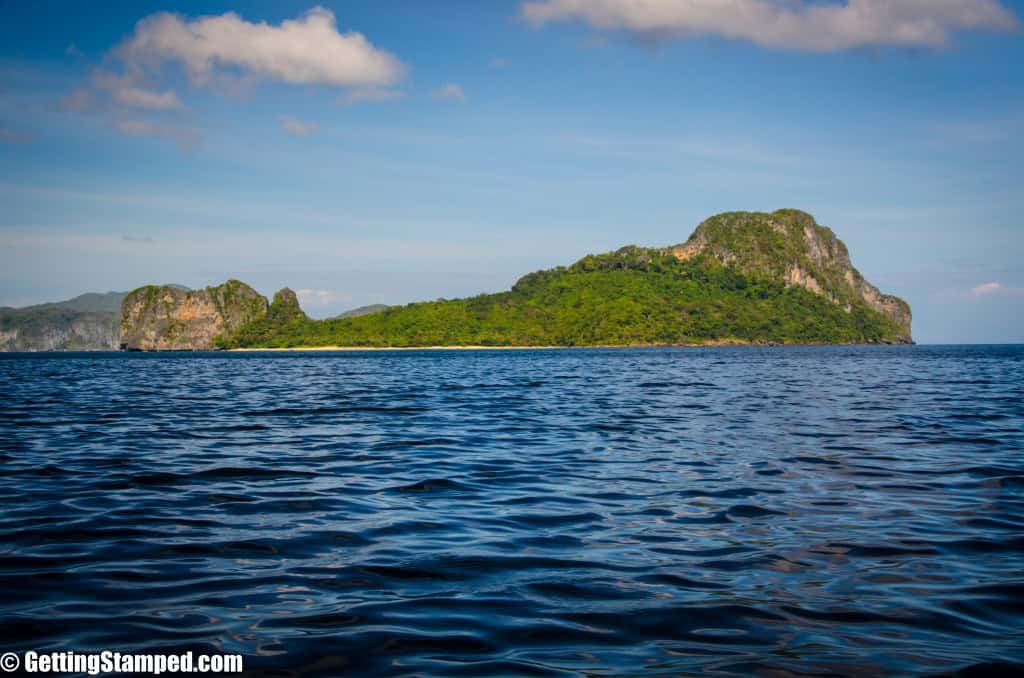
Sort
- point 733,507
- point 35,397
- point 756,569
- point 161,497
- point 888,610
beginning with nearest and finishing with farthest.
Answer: point 888,610
point 756,569
point 733,507
point 161,497
point 35,397

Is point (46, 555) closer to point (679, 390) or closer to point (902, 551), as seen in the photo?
A: point (902, 551)

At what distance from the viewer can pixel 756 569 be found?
835 cm

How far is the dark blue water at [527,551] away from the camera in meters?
6.20

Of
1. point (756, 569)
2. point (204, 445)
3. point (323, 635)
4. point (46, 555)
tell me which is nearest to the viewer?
point (323, 635)

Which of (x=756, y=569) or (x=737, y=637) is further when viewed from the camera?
(x=756, y=569)

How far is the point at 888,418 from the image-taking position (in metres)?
25.9

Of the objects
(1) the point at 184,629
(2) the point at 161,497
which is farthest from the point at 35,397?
(1) the point at 184,629

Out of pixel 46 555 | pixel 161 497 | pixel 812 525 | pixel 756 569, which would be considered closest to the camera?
pixel 756 569

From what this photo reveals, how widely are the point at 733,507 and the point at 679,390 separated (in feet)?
103

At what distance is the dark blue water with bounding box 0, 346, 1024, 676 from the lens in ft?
20.3

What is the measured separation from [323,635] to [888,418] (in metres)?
25.0

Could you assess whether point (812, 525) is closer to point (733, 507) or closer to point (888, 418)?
point (733, 507)

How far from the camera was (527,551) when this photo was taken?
920 centimetres

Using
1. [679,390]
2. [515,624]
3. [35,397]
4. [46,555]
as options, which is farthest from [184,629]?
[35,397]
